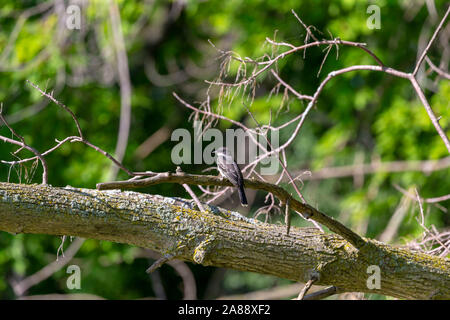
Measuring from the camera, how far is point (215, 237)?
11.3 ft

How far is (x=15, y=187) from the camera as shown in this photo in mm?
3174

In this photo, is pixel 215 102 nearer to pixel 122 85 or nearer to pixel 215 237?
pixel 122 85

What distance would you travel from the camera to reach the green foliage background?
794cm

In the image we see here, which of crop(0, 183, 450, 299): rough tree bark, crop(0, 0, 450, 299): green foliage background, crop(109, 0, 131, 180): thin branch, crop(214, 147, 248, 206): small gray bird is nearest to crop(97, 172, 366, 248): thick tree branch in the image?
crop(0, 183, 450, 299): rough tree bark

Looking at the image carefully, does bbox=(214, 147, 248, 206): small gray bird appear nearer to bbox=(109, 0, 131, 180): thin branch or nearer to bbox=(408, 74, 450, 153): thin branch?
bbox=(408, 74, 450, 153): thin branch

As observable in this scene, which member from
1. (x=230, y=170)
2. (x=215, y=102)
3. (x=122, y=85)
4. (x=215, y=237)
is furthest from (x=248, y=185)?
(x=215, y=102)

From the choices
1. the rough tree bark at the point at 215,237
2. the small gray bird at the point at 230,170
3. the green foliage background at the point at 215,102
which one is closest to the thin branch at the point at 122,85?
the green foliage background at the point at 215,102

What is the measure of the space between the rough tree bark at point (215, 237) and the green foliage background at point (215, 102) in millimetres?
3596

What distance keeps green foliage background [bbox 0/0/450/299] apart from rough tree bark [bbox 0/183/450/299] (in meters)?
3.60

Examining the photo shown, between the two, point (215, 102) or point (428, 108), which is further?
point (215, 102)

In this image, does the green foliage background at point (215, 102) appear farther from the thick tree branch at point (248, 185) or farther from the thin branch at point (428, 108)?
the thick tree branch at point (248, 185)

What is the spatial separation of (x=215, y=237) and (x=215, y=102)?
18.5 ft

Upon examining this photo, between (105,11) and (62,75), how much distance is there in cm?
100
